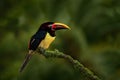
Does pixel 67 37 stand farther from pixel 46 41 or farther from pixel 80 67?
pixel 80 67

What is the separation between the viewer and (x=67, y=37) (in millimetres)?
20141

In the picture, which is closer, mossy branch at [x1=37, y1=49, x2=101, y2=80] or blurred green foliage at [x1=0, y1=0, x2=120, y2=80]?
mossy branch at [x1=37, y1=49, x2=101, y2=80]

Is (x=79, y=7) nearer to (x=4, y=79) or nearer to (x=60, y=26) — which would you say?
(x=4, y=79)

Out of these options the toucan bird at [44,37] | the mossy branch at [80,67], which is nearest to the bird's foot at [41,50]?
the toucan bird at [44,37]

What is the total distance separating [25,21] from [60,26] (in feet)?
47.3

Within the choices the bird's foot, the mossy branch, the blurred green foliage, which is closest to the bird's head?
the bird's foot

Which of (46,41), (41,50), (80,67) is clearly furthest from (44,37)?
(80,67)

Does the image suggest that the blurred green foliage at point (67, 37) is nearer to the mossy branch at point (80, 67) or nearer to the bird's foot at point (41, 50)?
the bird's foot at point (41, 50)

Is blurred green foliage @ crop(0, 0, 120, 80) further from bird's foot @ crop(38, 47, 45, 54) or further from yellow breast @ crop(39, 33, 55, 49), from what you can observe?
bird's foot @ crop(38, 47, 45, 54)

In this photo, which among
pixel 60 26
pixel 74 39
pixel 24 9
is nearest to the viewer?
pixel 60 26

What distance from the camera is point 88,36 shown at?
20.8 meters

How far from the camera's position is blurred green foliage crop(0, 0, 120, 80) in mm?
19625

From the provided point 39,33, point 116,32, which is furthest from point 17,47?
point 39,33

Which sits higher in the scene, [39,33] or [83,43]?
[83,43]
